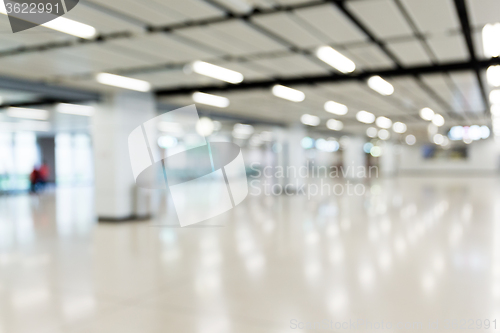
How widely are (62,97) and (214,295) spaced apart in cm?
949

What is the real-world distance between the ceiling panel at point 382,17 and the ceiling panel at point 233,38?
Answer: 5.92 ft

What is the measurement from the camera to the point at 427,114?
21.1m

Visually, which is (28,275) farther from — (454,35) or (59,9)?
(454,35)

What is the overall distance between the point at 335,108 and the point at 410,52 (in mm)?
9518

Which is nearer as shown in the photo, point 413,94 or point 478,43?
point 478,43

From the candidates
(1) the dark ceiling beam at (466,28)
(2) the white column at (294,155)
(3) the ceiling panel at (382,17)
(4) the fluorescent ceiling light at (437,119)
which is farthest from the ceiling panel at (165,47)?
(4) the fluorescent ceiling light at (437,119)

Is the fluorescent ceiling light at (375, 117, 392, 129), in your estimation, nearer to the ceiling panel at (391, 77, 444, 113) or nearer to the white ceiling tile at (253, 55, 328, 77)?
the ceiling panel at (391, 77, 444, 113)

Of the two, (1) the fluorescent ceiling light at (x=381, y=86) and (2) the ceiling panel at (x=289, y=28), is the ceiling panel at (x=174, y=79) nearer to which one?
(2) the ceiling panel at (x=289, y=28)

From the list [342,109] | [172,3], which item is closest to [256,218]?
[342,109]

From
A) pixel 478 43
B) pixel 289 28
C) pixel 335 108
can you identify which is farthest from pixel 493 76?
pixel 289 28

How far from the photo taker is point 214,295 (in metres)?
5.82

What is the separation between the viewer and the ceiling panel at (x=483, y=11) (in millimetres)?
5758

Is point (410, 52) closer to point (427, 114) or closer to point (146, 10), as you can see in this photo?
point (146, 10)

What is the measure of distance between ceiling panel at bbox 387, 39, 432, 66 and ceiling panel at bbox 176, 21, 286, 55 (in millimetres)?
2327
